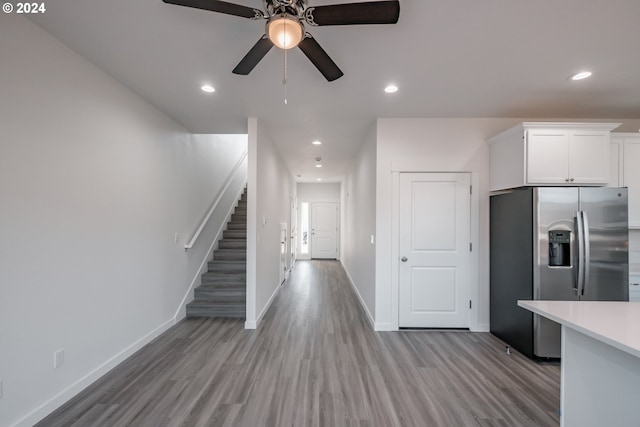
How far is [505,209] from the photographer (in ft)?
9.70

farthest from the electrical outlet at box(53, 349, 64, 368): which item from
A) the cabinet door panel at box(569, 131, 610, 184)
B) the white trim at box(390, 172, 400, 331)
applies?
the cabinet door panel at box(569, 131, 610, 184)

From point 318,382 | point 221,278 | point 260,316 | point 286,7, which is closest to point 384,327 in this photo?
point 318,382

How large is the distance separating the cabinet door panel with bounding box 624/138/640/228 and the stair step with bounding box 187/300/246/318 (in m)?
4.99

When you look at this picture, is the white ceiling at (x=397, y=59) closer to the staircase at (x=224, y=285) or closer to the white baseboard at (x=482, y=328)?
the staircase at (x=224, y=285)

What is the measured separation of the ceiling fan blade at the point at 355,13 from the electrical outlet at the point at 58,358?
2924 mm

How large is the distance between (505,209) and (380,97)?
1967mm

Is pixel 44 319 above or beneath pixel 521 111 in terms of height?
beneath

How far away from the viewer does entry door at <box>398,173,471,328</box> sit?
3.27m

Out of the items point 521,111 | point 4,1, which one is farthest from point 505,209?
point 4,1

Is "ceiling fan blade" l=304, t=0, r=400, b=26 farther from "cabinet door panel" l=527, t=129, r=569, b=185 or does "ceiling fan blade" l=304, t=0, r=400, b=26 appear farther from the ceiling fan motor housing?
"cabinet door panel" l=527, t=129, r=569, b=185

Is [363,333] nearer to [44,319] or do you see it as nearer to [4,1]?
[44,319]

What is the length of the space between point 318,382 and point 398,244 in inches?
73.1

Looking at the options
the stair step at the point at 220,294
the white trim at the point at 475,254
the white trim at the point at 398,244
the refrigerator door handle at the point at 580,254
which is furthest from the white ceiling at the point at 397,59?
the stair step at the point at 220,294

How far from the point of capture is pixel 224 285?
3.99 m
